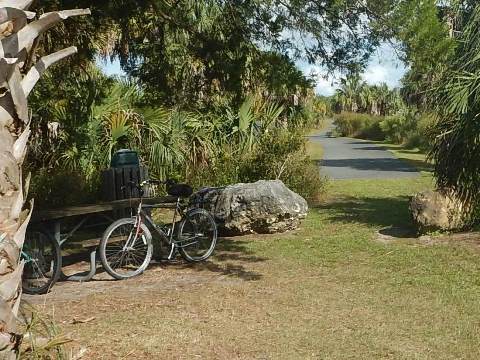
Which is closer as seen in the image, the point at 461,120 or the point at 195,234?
the point at 195,234

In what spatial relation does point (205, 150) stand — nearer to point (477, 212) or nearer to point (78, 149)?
point (78, 149)

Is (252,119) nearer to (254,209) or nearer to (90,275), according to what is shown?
(254,209)

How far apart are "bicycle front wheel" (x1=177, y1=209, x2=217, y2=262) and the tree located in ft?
17.4

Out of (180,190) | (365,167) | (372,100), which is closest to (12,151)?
(180,190)

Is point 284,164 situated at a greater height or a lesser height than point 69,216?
greater

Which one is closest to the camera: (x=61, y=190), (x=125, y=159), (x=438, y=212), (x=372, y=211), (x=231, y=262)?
(x=231, y=262)

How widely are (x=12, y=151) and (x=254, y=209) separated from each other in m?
7.89

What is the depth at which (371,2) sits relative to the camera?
6926 millimetres

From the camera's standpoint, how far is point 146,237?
7816mm

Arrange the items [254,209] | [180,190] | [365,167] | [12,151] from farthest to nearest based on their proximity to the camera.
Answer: [365,167]
[254,209]
[180,190]
[12,151]

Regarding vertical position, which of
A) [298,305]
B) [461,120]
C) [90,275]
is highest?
[461,120]

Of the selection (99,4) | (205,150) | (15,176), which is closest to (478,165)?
(99,4)

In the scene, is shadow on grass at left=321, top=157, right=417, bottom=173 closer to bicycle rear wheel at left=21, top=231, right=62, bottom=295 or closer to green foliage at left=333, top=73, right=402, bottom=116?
bicycle rear wheel at left=21, top=231, right=62, bottom=295

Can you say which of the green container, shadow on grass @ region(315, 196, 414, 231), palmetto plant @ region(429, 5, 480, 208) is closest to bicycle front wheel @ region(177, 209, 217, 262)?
the green container
